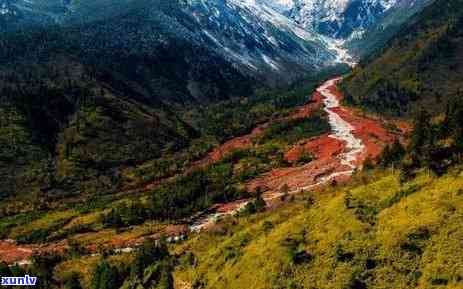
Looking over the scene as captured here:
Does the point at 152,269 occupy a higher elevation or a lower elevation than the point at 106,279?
higher

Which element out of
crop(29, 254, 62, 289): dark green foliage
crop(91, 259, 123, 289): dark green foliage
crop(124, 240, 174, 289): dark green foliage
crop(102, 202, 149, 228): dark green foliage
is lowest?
crop(29, 254, 62, 289): dark green foliage

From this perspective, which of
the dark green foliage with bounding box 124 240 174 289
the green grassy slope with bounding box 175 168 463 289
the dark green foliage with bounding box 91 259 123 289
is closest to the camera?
the green grassy slope with bounding box 175 168 463 289

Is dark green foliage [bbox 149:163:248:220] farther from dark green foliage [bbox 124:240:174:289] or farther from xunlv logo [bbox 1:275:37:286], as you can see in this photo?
dark green foliage [bbox 124:240:174:289]

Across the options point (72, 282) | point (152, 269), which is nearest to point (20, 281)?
point (72, 282)

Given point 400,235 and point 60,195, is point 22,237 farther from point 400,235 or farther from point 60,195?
point 400,235

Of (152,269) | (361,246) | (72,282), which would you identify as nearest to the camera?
(361,246)

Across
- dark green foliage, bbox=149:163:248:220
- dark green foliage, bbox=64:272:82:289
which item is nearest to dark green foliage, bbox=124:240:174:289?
dark green foliage, bbox=64:272:82:289

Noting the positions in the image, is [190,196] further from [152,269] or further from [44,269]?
[152,269]

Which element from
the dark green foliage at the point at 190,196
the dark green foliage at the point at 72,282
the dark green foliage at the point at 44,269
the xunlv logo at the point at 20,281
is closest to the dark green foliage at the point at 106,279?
the dark green foliage at the point at 72,282
